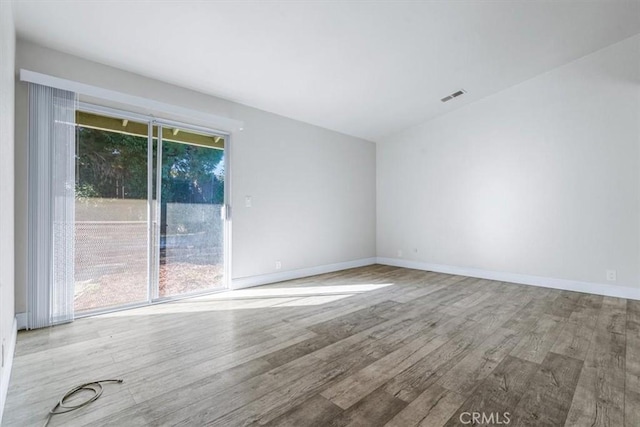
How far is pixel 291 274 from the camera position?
191 inches

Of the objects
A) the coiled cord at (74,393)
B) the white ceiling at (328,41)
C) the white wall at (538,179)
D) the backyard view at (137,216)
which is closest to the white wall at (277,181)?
the white ceiling at (328,41)

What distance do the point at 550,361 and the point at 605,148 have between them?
337 centimetres

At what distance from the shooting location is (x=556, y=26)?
11.0 feet

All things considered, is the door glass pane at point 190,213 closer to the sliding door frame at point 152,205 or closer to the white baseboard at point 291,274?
the sliding door frame at point 152,205

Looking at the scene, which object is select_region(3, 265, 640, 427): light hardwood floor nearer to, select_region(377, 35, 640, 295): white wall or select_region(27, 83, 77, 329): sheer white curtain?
select_region(27, 83, 77, 329): sheer white curtain

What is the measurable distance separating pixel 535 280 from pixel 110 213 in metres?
5.73

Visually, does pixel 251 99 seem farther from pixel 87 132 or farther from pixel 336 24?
pixel 87 132

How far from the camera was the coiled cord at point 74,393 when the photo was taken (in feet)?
5.21

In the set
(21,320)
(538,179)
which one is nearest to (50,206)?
(21,320)

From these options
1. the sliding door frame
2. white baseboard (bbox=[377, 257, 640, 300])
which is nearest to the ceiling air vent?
white baseboard (bbox=[377, 257, 640, 300])

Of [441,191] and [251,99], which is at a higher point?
[251,99]

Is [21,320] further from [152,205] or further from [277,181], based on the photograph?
[277,181]

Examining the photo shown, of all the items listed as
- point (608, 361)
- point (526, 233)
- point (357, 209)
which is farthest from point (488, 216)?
point (608, 361)

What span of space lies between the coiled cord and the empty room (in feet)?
0.04
